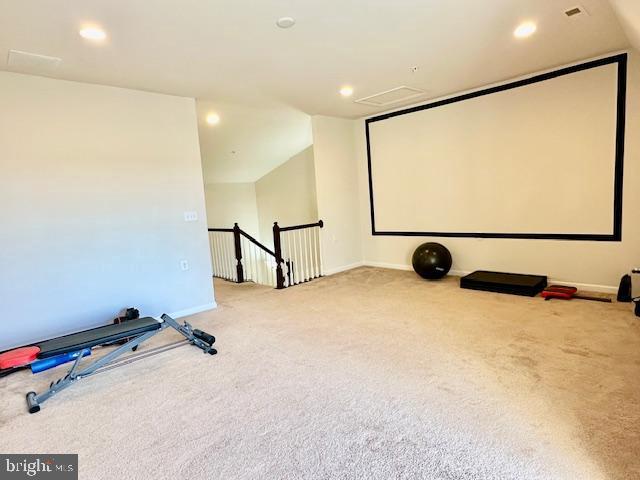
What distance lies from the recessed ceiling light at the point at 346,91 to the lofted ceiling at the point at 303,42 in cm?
8

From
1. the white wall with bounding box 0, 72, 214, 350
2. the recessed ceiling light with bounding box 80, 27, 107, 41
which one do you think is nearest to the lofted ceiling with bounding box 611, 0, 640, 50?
the recessed ceiling light with bounding box 80, 27, 107, 41

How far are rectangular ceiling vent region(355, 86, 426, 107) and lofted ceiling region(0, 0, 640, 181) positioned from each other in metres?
0.18

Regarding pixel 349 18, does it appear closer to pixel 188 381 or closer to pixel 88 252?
pixel 188 381

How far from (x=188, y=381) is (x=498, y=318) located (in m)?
2.93

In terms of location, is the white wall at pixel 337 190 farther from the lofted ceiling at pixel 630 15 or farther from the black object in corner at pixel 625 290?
the lofted ceiling at pixel 630 15

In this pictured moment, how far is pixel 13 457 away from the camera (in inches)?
80.8

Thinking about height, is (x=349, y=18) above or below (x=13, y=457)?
above

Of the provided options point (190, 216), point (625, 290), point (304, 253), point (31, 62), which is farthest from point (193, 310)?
point (625, 290)

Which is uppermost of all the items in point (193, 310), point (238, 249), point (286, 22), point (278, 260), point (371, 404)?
point (286, 22)

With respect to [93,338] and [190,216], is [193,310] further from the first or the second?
[93,338]

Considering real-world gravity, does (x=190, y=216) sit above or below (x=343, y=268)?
above

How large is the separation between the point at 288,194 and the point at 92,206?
475 cm

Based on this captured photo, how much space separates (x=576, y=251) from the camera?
4449mm

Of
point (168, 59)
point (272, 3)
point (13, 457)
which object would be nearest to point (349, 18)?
point (272, 3)
